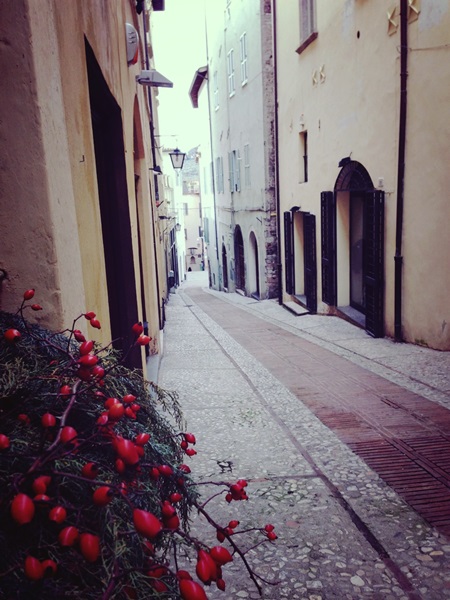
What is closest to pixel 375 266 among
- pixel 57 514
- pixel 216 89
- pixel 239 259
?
pixel 57 514

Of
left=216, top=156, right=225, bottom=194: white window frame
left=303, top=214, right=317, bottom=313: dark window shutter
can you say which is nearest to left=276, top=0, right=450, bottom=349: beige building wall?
left=303, top=214, right=317, bottom=313: dark window shutter

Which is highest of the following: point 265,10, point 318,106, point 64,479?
point 265,10

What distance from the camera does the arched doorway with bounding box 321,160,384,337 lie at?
9.49 m

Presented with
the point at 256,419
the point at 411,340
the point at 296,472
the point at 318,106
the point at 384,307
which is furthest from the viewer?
the point at 318,106

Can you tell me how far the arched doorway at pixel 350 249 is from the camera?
9.49m

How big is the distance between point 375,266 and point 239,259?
13.1 metres

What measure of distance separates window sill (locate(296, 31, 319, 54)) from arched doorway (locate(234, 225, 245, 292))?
9222 mm

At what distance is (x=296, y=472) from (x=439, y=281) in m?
4.98

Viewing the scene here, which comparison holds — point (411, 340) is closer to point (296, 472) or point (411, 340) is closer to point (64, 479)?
point (296, 472)

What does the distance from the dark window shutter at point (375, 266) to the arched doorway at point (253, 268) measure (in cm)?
928

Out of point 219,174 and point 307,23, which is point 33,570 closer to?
point 307,23

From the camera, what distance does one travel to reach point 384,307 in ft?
30.2

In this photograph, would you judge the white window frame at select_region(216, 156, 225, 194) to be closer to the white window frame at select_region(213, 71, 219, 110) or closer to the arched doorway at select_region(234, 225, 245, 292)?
the white window frame at select_region(213, 71, 219, 110)

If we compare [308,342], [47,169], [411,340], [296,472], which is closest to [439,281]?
[411,340]
